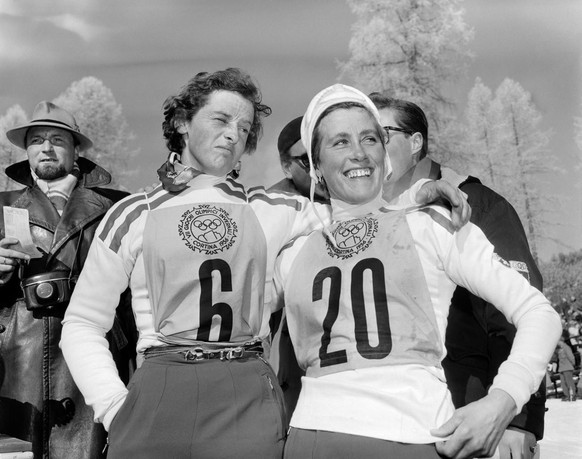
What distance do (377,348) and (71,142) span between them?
2.61 metres

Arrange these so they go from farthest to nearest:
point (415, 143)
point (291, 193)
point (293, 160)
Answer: point (293, 160) < point (415, 143) < point (291, 193)

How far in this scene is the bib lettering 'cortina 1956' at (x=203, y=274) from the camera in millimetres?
2451

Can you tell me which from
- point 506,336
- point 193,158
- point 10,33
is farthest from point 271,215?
point 10,33

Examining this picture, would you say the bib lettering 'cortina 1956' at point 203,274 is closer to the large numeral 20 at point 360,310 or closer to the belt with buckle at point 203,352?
the belt with buckle at point 203,352

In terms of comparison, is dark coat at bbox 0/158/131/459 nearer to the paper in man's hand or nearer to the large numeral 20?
the paper in man's hand

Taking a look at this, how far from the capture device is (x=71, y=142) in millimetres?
4203

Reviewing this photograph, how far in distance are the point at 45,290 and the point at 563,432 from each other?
7.41 metres

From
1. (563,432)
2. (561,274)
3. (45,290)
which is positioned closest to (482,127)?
(561,274)

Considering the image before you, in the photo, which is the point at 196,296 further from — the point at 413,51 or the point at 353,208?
the point at 413,51

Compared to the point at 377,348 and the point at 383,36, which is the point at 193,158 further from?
the point at 383,36

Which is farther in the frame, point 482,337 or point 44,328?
point 44,328

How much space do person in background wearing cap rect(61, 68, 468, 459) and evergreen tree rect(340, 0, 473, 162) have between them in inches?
579

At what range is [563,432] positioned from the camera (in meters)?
9.15

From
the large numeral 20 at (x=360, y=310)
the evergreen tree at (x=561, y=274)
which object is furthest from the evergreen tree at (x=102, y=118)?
the large numeral 20 at (x=360, y=310)
